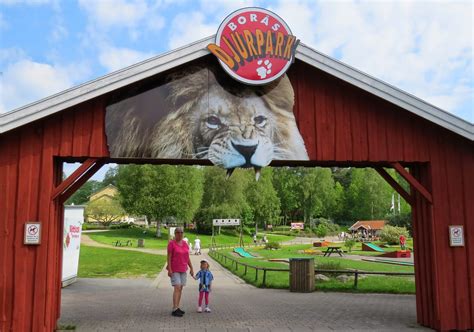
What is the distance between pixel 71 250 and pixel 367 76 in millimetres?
12271

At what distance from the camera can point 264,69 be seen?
839 cm

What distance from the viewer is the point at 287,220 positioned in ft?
301

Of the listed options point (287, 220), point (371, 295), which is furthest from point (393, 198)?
point (371, 295)

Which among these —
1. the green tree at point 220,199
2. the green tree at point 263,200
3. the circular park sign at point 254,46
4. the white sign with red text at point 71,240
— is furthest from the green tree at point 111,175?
the circular park sign at point 254,46

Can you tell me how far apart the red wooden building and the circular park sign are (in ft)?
1.08

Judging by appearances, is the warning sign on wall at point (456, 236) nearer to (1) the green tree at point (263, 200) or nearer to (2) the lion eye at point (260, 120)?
(2) the lion eye at point (260, 120)

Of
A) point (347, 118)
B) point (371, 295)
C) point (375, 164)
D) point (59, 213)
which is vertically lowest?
point (371, 295)

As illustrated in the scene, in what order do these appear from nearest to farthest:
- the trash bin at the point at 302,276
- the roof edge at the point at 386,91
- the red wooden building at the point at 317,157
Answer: the red wooden building at the point at 317,157 < the roof edge at the point at 386,91 < the trash bin at the point at 302,276

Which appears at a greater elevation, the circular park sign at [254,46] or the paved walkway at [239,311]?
the circular park sign at [254,46]

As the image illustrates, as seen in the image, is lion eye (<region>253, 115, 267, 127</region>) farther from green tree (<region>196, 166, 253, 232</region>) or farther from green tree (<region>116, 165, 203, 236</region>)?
green tree (<region>196, 166, 253, 232</region>)

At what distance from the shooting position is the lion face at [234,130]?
8578 mm

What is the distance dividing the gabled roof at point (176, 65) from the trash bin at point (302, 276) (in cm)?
660

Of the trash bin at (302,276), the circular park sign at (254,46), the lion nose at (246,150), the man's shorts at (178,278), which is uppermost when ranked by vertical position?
the circular park sign at (254,46)

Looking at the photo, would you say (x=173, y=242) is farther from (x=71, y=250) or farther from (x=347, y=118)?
(x=71, y=250)
